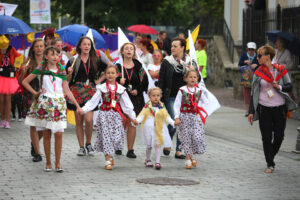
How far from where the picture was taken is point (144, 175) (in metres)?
9.21

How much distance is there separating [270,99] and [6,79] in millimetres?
6762

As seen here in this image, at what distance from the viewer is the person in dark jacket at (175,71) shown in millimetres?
10898

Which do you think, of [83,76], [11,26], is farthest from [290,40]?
[83,76]

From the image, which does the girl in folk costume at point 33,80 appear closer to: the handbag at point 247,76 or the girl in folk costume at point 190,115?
the girl in folk costume at point 190,115

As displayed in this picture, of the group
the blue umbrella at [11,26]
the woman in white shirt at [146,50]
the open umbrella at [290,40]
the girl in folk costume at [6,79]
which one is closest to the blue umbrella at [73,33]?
the blue umbrella at [11,26]

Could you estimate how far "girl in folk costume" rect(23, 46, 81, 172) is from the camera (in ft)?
30.6

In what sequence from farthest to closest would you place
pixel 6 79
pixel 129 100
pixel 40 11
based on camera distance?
pixel 40 11, pixel 6 79, pixel 129 100

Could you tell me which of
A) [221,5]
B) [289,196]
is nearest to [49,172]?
[289,196]

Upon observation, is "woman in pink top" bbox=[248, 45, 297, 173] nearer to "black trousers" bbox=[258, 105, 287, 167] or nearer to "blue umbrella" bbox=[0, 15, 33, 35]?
"black trousers" bbox=[258, 105, 287, 167]

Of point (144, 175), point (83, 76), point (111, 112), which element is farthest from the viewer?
point (83, 76)

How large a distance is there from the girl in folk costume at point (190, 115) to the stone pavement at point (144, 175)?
1.07ft

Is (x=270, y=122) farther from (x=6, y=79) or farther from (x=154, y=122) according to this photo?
(x=6, y=79)

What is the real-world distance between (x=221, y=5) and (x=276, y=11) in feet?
87.4

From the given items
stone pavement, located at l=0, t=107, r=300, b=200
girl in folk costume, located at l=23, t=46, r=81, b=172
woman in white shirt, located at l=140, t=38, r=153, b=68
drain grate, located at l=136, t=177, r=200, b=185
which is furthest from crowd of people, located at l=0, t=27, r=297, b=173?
woman in white shirt, located at l=140, t=38, r=153, b=68
